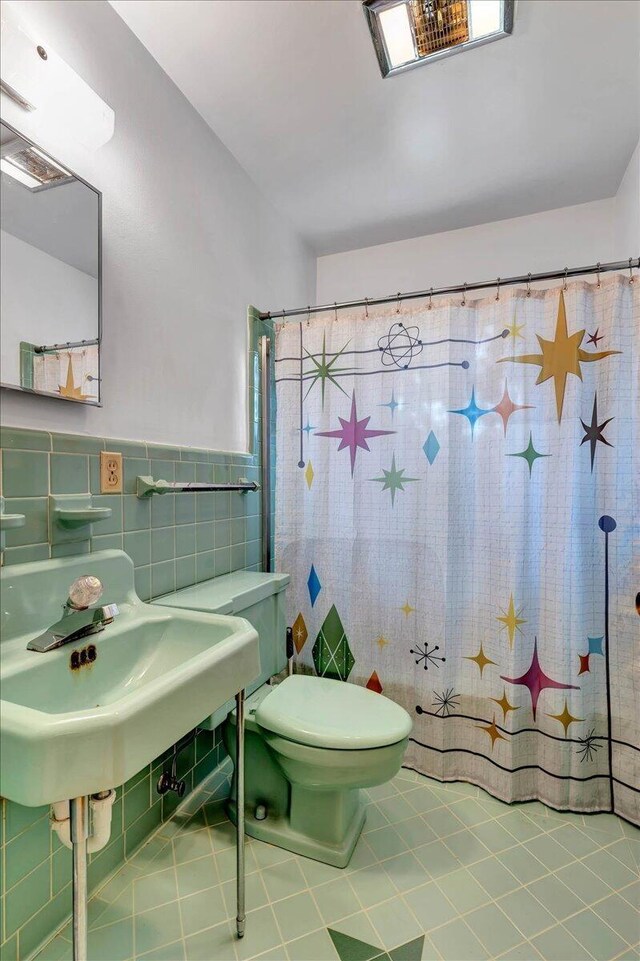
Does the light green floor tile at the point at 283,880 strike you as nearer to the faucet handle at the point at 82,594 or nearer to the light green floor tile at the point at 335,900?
the light green floor tile at the point at 335,900

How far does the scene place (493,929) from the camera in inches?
42.6

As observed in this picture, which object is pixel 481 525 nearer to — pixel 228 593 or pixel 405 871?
pixel 228 593

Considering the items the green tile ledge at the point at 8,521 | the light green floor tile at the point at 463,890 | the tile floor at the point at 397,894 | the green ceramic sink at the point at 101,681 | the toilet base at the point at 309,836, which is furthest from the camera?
the toilet base at the point at 309,836

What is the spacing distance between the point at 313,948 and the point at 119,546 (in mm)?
1074

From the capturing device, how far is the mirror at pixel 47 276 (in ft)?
3.08

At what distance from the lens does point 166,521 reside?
4.49 ft

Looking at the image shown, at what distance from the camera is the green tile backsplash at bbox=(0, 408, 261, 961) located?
0.94 meters

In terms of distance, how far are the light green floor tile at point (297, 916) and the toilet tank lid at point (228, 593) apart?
74cm

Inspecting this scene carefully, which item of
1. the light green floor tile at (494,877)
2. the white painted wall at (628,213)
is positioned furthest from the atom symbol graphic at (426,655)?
the white painted wall at (628,213)

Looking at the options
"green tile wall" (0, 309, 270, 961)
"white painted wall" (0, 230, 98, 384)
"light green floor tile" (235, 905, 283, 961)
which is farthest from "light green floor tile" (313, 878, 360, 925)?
"white painted wall" (0, 230, 98, 384)

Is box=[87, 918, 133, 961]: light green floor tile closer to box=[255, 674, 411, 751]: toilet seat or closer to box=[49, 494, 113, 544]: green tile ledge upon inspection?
box=[255, 674, 411, 751]: toilet seat

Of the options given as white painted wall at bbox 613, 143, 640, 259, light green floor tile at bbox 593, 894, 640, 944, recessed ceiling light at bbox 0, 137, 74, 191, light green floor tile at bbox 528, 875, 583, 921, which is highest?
white painted wall at bbox 613, 143, 640, 259

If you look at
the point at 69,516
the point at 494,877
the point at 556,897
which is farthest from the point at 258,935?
the point at 69,516

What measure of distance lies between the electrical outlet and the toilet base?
1030 millimetres
